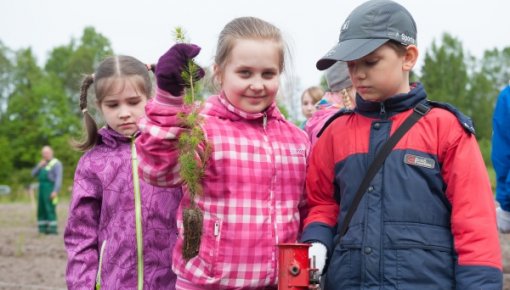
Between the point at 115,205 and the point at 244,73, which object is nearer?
the point at 244,73

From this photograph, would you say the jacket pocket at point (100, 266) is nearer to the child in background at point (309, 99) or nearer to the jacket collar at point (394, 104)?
the jacket collar at point (394, 104)

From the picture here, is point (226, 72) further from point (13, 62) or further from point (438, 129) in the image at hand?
point (13, 62)

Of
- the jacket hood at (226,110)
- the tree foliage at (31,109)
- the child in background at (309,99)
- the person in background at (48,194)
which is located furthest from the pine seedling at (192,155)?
the tree foliage at (31,109)

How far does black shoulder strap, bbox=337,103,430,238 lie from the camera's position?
251cm

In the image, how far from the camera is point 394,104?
2.60 meters

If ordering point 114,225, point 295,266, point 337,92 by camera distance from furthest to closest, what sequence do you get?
1. point 337,92
2. point 114,225
3. point 295,266

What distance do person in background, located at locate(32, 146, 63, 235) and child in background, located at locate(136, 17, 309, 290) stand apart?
12704 mm

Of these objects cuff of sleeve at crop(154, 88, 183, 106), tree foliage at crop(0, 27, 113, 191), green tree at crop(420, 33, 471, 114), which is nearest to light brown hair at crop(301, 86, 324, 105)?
cuff of sleeve at crop(154, 88, 183, 106)

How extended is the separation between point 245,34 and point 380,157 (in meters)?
0.67

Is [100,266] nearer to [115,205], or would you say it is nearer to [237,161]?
[115,205]

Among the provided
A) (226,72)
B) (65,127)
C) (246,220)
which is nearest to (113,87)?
(226,72)

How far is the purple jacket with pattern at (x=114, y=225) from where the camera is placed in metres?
3.12

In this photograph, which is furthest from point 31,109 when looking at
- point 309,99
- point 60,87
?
point 309,99

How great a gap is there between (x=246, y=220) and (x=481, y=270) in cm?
80
